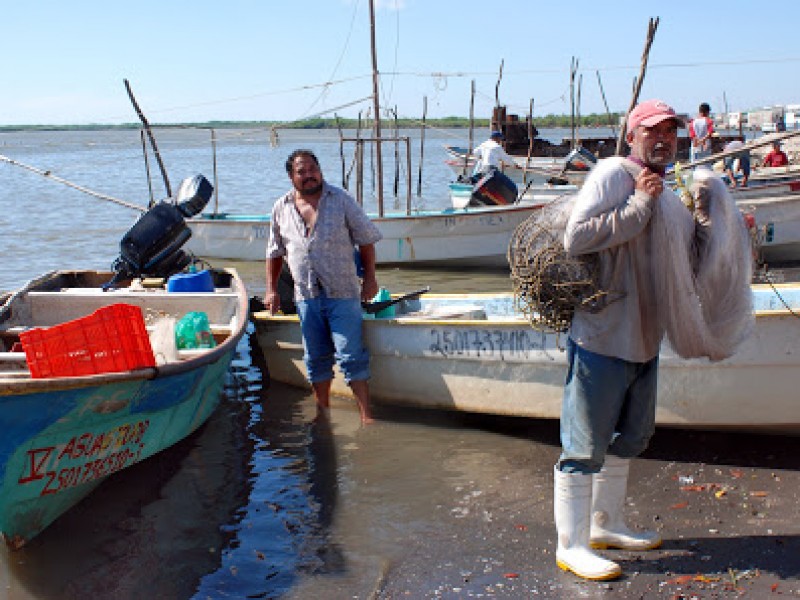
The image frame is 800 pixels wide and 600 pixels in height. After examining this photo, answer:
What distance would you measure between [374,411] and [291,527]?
6.56ft

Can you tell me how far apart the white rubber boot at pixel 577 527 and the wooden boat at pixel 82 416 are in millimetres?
2219

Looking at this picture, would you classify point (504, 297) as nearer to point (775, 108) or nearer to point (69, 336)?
point (69, 336)

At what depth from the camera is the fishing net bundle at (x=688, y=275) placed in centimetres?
368

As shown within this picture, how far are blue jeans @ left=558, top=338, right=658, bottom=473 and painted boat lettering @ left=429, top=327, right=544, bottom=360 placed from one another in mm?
1955

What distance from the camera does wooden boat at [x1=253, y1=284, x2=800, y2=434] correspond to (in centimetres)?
541

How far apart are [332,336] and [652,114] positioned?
3407 millimetres

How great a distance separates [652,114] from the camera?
3.64 metres

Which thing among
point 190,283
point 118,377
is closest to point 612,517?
point 118,377

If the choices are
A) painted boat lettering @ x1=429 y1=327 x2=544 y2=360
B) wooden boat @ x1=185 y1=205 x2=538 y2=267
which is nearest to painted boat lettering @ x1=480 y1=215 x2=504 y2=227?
wooden boat @ x1=185 y1=205 x2=538 y2=267

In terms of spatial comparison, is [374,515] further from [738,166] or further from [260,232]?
[738,166]

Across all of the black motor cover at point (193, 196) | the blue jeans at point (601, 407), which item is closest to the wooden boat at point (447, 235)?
the black motor cover at point (193, 196)

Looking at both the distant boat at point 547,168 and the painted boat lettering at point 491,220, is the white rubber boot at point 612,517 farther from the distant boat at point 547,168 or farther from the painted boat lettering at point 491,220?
the distant boat at point 547,168

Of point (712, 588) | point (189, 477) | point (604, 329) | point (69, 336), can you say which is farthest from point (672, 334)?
point (189, 477)

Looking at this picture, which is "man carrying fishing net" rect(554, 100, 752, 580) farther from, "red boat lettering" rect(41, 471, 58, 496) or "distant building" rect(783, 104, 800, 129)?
"distant building" rect(783, 104, 800, 129)
